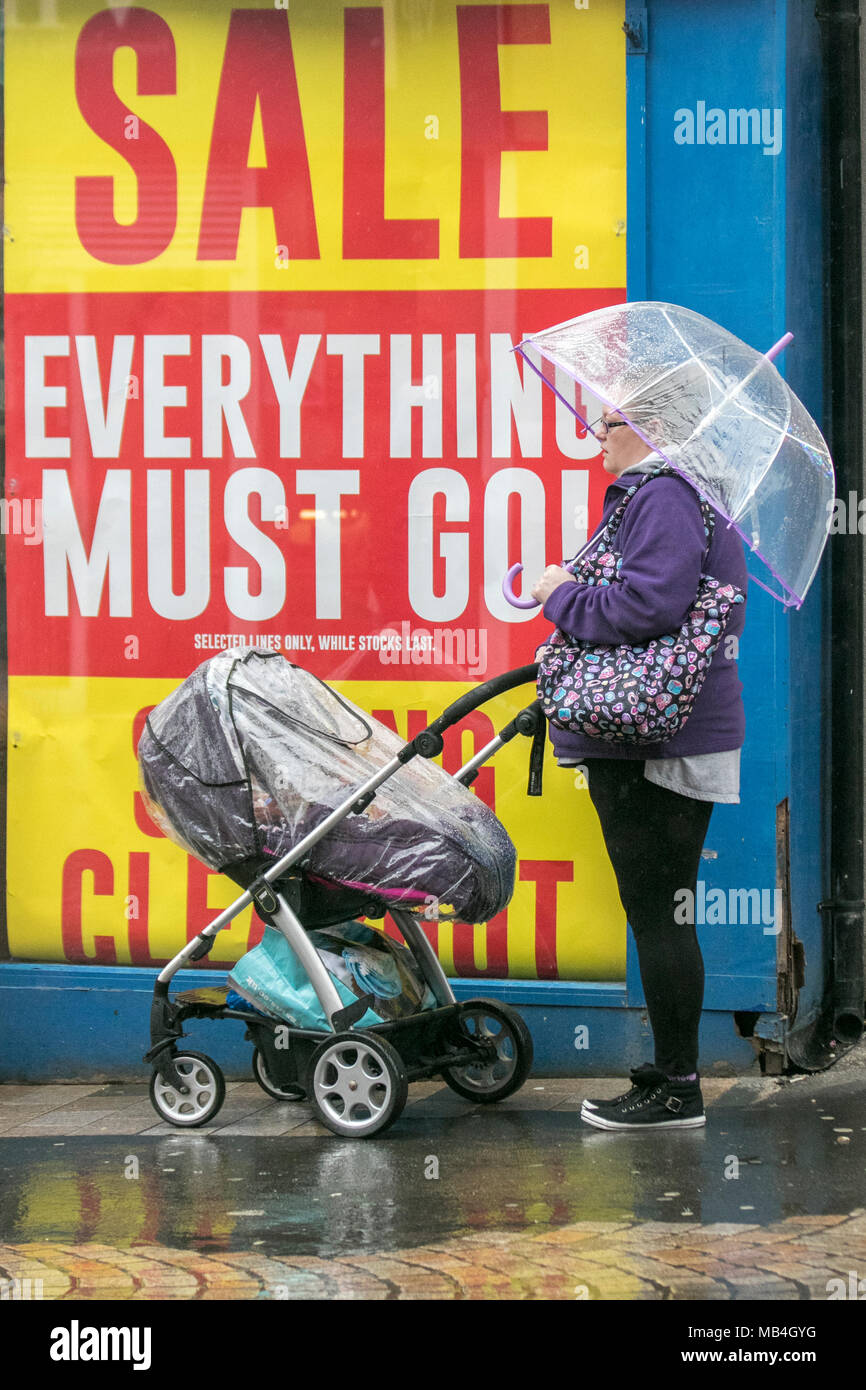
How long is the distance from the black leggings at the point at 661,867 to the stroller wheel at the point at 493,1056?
52 cm

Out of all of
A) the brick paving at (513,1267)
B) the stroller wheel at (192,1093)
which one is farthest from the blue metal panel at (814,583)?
the stroller wheel at (192,1093)

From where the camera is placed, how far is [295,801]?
15.7 ft

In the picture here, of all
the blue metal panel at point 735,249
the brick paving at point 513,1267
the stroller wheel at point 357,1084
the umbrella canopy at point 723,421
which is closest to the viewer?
the brick paving at point 513,1267

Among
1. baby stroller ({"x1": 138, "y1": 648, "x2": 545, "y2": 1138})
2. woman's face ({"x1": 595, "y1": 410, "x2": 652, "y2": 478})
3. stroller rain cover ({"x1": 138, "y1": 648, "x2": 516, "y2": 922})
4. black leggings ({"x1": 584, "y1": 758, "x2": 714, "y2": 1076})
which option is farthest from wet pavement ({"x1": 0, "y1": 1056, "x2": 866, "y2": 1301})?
woman's face ({"x1": 595, "y1": 410, "x2": 652, "y2": 478})

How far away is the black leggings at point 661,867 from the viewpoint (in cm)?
469

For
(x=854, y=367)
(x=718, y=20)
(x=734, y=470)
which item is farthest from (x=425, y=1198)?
(x=718, y=20)

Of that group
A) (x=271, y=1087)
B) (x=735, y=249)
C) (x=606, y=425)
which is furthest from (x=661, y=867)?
(x=735, y=249)

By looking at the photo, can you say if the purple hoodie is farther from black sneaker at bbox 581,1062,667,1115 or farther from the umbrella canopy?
black sneaker at bbox 581,1062,667,1115

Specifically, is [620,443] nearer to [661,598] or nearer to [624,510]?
[624,510]

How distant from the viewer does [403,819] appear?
4766 millimetres

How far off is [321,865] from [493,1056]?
0.85 meters

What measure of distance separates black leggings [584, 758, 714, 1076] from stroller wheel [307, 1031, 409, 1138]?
0.76 meters

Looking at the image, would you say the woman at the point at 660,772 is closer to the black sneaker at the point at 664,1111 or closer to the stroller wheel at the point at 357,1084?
the black sneaker at the point at 664,1111

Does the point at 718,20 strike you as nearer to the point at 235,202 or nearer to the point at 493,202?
the point at 493,202
